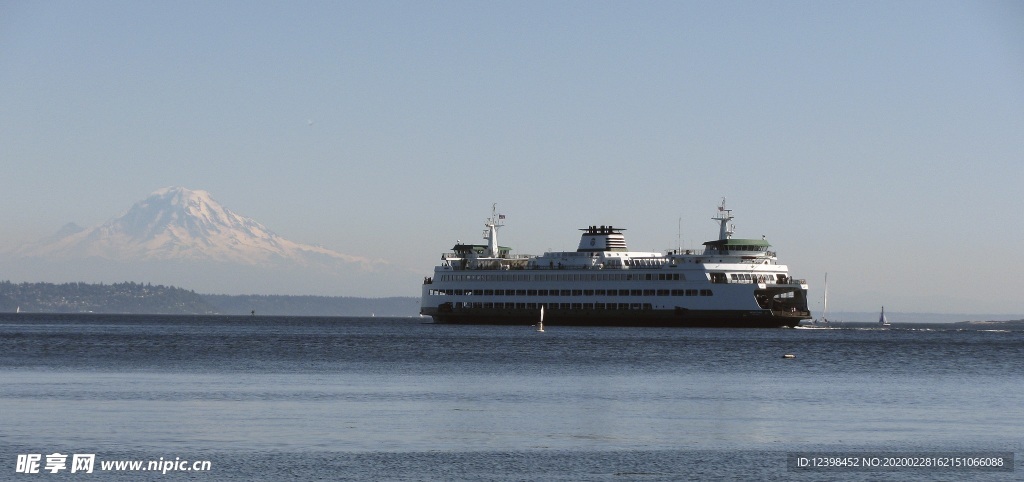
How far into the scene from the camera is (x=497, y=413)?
45.3 metres

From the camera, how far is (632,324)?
156 metres

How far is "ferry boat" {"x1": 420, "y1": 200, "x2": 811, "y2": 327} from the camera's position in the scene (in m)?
148

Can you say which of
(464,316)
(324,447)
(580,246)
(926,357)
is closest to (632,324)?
(580,246)

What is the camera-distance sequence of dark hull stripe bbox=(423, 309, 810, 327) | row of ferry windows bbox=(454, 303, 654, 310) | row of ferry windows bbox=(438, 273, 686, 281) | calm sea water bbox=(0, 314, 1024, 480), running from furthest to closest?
row of ferry windows bbox=(454, 303, 654, 310) → row of ferry windows bbox=(438, 273, 686, 281) → dark hull stripe bbox=(423, 309, 810, 327) → calm sea water bbox=(0, 314, 1024, 480)

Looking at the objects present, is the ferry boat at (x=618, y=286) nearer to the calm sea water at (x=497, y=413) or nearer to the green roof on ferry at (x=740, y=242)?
the green roof on ferry at (x=740, y=242)

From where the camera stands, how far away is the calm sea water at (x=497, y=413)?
33.1 m

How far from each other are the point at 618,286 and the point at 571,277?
6.62 m

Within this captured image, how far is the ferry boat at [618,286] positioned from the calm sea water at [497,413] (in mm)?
63664

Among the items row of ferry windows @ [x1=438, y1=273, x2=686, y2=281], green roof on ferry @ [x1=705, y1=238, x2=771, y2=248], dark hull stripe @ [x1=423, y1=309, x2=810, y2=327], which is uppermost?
green roof on ferry @ [x1=705, y1=238, x2=771, y2=248]

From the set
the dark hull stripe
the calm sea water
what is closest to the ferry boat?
the dark hull stripe

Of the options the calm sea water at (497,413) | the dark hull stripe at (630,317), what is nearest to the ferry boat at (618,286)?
the dark hull stripe at (630,317)

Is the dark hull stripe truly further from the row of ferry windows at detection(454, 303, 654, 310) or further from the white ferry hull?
the row of ferry windows at detection(454, 303, 654, 310)

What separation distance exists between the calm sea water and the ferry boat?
63664 mm

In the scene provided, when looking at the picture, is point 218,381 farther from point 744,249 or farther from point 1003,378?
point 744,249
